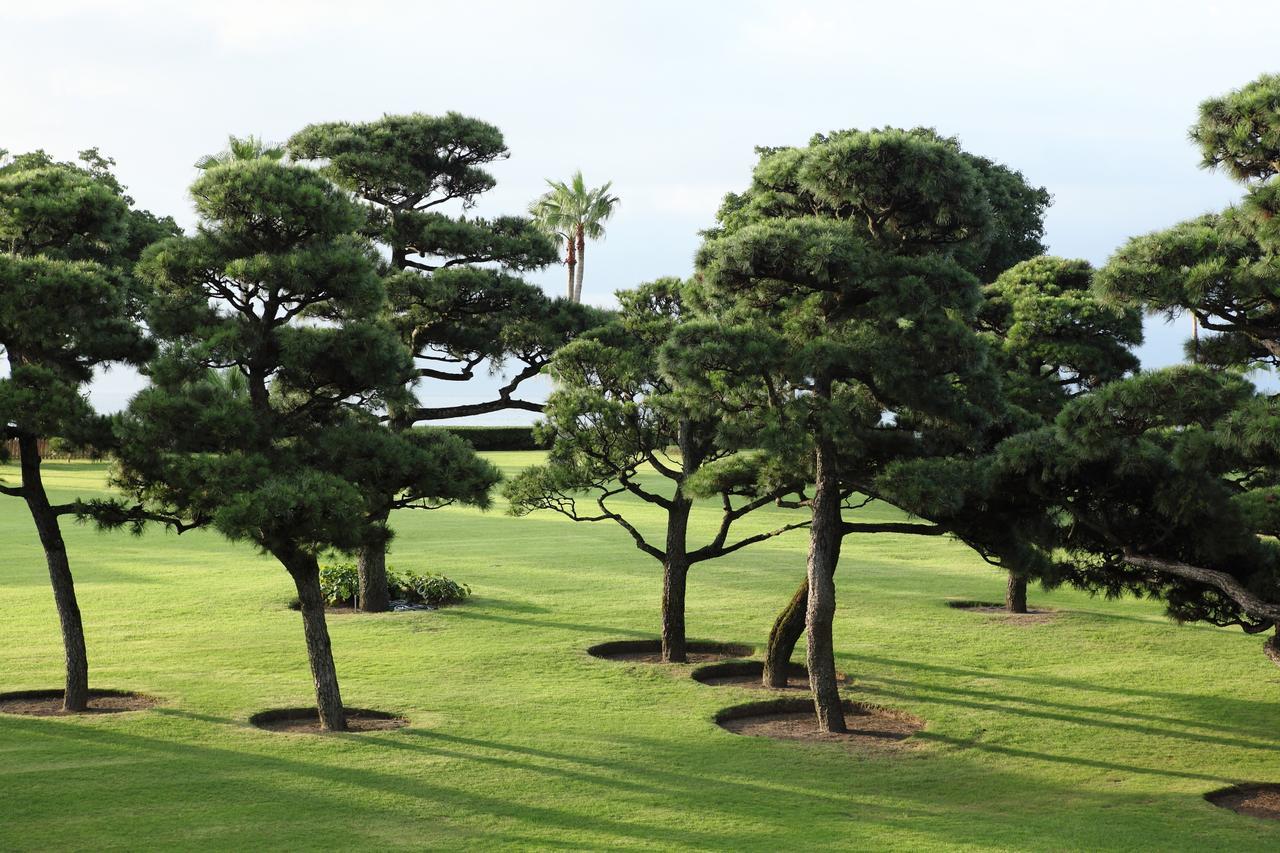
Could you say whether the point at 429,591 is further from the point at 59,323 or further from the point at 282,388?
the point at 59,323

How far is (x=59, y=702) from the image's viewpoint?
1348 cm

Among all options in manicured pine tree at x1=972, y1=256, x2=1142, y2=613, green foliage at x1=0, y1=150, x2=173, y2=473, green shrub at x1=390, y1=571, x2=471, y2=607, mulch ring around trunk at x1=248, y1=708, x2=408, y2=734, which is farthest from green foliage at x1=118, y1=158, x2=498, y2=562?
manicured pine tree at x1=972, y1=256, x2=1142, y2=613

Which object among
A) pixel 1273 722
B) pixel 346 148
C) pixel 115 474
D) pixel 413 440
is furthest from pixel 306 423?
pixel 1273 722

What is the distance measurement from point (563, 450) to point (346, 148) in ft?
18.7

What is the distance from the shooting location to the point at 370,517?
11914mm

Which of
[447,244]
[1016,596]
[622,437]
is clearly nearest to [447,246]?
[447,244]

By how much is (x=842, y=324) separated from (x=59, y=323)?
7.11 meters

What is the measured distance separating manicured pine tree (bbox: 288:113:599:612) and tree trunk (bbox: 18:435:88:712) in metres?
5.14

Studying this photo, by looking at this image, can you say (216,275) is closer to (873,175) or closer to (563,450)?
(563,450)

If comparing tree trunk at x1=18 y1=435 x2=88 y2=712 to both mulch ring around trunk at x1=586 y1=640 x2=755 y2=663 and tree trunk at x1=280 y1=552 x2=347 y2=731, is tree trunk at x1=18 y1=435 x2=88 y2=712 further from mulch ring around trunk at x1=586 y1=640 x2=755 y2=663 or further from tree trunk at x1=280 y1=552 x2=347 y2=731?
mulch ring around trunk at x1=586 y1=640 x2=755 y2=663

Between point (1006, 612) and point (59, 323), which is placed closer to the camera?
point (59, 323)

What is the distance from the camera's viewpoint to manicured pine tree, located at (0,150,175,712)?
11320 millimetres

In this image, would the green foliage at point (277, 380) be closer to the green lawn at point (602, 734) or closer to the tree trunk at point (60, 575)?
the tree trunk at point (60, 575)

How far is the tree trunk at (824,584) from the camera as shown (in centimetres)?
1259
